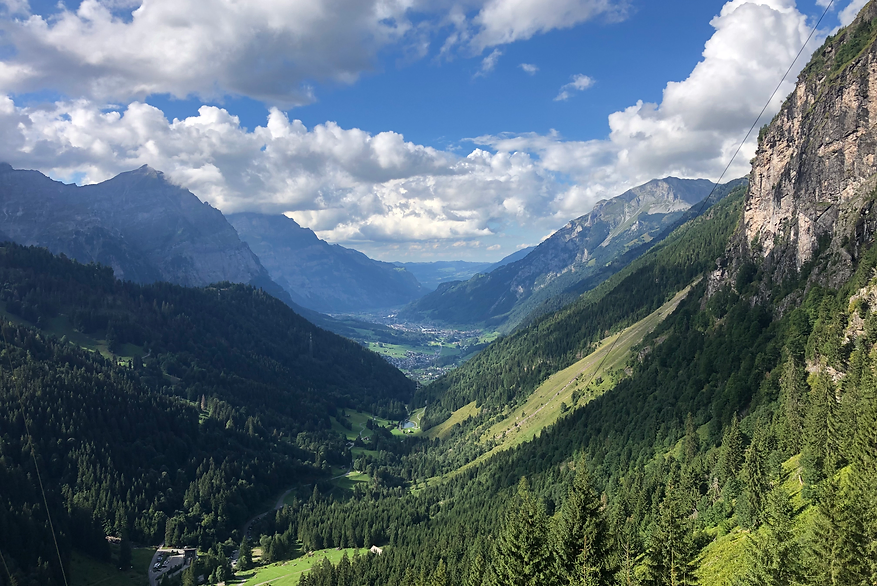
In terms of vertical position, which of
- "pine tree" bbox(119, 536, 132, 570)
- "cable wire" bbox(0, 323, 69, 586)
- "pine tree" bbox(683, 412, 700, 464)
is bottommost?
"pine tree" bbox(119, 536, 132, 570)

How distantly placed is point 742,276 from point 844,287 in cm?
5552

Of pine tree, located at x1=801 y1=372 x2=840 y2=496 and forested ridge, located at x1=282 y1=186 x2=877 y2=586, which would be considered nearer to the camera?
forested ridge, located at x1=282 y1=186 x2=877 y2=586

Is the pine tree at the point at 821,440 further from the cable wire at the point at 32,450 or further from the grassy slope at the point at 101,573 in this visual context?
the grassy slope at the point at 101,573

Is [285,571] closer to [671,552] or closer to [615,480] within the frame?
[615,480]

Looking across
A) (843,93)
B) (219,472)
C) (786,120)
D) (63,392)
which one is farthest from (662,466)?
(63,392)

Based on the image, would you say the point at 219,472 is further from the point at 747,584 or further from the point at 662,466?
the point at 747,584

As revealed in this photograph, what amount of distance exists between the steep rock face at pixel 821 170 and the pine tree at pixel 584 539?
11891 centimetres

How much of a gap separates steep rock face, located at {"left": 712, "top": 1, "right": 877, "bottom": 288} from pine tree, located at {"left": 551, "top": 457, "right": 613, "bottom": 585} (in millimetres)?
118911

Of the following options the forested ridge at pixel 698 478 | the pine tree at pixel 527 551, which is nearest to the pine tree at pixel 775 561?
the forested ridge at pixel 698 478

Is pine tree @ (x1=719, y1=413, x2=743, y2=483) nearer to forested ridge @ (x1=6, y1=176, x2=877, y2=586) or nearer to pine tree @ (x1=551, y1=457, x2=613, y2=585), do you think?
forested ridge @ (x1=6, y1=176, x2=877, y2=586)

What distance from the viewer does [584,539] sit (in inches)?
1423

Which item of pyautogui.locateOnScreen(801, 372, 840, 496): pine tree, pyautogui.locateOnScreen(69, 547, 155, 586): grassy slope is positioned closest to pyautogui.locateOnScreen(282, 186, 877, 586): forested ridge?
pyautogui.locateOnScreen(801, 372, 840, 496): pine tree

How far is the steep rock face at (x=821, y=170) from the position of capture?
122750mm

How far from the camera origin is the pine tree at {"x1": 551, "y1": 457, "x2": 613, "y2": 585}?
35500mm
